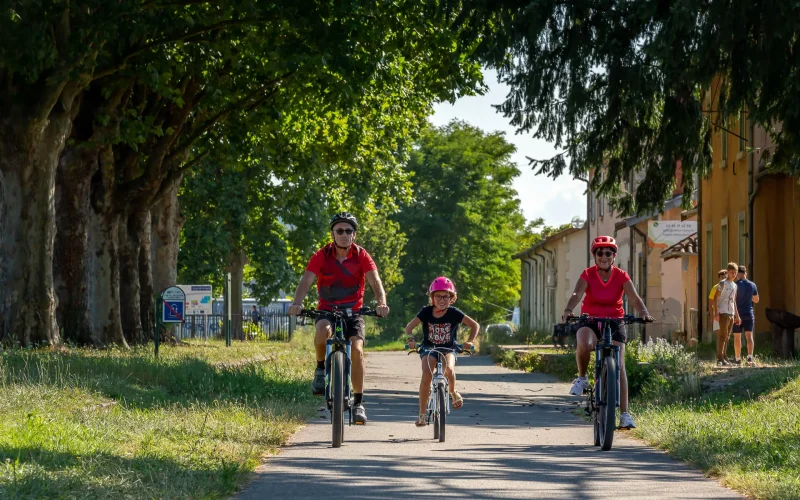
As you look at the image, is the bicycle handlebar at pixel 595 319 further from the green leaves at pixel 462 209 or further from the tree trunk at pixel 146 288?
the green leaves at pixel 462 209

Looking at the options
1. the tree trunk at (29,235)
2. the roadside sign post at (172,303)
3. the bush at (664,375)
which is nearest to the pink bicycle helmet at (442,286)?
the bush at (664,375)

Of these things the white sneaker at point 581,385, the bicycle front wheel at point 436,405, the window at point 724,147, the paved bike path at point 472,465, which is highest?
the window at point 724,147

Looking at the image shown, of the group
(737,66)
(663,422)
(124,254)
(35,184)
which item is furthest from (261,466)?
(124,254)

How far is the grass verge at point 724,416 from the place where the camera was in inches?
388

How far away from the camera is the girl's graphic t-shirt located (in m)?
12.3

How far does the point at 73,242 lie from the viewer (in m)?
25.4

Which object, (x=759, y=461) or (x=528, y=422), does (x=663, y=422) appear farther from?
(x=759, y=461)

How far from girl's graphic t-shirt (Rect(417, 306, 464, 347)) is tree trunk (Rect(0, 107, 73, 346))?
11179 millimetres

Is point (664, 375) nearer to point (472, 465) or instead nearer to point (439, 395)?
point (439, 395)

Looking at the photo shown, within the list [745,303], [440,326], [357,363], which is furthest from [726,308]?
[357,363]

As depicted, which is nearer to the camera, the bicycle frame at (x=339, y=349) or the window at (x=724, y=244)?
the bicycle frame at (x=339, y=349)

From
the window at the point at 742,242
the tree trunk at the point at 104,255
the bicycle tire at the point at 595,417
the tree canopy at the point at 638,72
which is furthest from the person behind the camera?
the window at the point at 742,242

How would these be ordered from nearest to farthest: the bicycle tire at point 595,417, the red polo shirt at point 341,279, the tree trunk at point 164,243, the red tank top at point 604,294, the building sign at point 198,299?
the red polo shirt at point 341,279 < the bicycle tire at point 595,417 < the red tank top at point 604,294 < the building sign at point 198,299 < the tree trunk at point 164,243

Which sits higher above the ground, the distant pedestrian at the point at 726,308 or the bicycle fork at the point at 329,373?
the distant pedestrian at the point at 726,308
